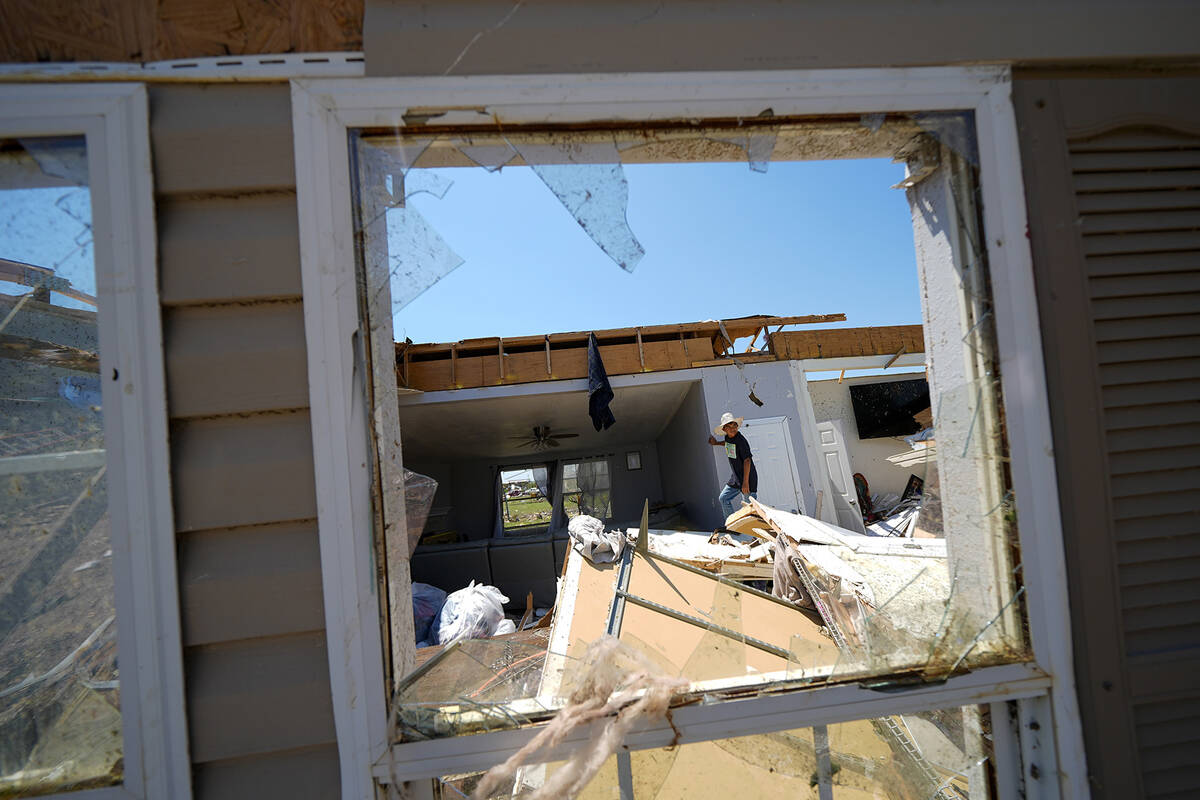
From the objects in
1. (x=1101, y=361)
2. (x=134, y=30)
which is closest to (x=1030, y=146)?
(x=1101, y=361)

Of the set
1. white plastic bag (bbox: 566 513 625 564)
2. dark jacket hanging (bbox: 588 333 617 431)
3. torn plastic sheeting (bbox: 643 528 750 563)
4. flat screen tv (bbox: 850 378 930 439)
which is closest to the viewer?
white plastic bag (bbox: 566 513 625 564)

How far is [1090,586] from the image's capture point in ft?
3.62

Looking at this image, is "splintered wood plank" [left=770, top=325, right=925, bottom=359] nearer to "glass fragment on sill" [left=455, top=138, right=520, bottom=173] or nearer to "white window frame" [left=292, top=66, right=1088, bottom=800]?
"white window frame" [left=292, top=66, right=1088, bottom=800]

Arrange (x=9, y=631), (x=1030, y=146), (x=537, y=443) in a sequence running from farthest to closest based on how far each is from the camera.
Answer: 1. (x=537, y=443)
2. (x=1030, y=146)
3. (x=9, y=631)

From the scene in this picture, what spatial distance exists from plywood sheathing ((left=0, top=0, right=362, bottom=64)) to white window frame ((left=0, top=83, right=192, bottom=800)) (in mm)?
104

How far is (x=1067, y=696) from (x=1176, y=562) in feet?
1.37

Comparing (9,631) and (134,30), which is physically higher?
(134,30)

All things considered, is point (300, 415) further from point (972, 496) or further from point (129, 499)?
point (972, 496)

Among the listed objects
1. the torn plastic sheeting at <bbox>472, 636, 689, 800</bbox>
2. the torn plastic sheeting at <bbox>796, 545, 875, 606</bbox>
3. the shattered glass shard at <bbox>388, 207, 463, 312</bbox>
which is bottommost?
the torn plastic sheeting at <bbox>796, 545, 875, 606</bbox>

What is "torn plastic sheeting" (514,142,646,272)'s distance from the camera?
1.19 metres

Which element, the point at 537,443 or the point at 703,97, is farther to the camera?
the point at 537,443

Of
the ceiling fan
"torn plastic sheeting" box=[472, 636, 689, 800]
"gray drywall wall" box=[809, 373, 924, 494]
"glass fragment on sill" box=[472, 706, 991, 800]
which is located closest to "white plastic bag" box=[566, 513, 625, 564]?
"glass fragment on sill" box=[472, 706, 991, 800]

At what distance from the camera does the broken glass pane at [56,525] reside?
101 cm

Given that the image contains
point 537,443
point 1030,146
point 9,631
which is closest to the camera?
point 9,631
